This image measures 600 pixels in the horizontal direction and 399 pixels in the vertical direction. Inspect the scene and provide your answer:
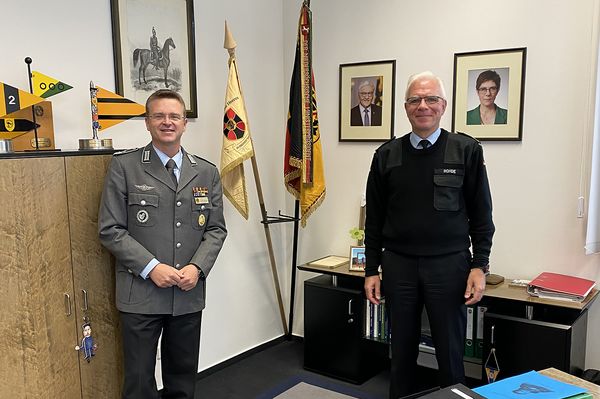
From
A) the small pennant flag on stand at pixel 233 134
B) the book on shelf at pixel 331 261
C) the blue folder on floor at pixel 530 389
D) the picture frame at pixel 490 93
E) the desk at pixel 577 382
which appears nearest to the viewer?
the blue folder on floor at pixel 530 389

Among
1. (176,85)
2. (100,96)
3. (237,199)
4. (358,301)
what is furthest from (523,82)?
(100,96)

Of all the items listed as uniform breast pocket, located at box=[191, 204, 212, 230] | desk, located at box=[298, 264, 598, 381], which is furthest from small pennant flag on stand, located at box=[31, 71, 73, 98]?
desk, located at box=[298, 264, 598, 381]

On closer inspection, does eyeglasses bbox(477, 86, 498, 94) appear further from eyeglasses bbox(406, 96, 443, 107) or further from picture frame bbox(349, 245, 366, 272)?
picture frame bbox(349, 245, 366, 272)

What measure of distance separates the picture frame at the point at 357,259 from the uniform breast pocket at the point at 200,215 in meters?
1.01

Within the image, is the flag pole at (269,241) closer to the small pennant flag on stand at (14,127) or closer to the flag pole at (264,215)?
the flag pole at (264,215)

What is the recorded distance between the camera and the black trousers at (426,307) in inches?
83.4

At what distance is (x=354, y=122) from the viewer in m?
3.27

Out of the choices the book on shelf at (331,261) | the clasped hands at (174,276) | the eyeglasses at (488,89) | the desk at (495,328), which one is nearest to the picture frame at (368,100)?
the eyeglasses at (488,89)

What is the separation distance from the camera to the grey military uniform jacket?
Answer: 2.09 metres

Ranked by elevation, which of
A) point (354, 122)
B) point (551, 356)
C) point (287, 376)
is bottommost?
point (287, 376)

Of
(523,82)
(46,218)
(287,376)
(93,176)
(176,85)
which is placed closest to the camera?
(46,218)

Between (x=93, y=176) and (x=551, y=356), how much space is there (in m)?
2.11

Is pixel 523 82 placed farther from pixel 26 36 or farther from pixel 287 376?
pixel 26 36

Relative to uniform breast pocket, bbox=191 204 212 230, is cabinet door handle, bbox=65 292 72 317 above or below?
below
